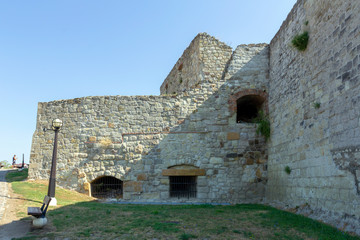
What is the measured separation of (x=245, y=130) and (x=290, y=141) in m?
2.17

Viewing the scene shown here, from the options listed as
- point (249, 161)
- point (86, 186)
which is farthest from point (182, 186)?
point (86, 186)

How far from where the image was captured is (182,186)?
1087 centimetres

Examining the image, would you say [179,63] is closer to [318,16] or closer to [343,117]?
[318,16]

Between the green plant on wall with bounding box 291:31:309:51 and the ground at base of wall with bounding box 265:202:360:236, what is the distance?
4.23 meters

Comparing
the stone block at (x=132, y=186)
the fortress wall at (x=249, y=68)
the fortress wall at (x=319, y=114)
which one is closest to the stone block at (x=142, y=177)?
the stone block at (x=132, y=186)

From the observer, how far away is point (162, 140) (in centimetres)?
1071

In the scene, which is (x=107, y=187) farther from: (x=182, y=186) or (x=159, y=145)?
(x=182, y=186)

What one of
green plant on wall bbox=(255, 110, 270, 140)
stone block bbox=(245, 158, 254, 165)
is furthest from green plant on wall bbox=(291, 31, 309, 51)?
stone block bbox=(245, 158, 254, 165)

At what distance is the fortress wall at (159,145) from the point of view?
10.3 m

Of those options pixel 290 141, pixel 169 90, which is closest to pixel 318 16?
pixel 290 141

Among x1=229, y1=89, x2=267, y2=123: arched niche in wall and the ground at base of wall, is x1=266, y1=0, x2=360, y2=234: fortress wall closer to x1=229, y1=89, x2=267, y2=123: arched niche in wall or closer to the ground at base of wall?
the ground at base of wall

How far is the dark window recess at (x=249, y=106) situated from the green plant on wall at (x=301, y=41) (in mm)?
2819

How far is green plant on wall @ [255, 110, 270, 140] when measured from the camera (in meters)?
10.3

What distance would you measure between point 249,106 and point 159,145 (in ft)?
13.5
